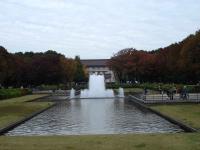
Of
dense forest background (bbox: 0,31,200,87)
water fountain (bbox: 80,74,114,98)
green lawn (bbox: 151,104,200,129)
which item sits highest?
dense forest background (bbox: 0,31,200,87)

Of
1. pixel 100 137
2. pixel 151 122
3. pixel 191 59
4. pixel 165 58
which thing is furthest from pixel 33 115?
pixel 165 58

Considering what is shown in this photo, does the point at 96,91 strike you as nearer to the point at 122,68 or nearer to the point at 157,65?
the point at 157,65

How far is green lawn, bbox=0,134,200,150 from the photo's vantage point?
12.8 m

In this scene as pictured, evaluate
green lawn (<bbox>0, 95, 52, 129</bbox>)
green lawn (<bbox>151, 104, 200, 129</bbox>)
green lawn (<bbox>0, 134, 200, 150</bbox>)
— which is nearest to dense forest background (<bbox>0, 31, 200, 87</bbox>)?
green lawn (<bbox>0, 95, 52, 129</bbox>)

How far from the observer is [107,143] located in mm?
13656

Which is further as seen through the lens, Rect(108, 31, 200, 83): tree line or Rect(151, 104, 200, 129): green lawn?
Rect(108, 31, 200, 83): tree line

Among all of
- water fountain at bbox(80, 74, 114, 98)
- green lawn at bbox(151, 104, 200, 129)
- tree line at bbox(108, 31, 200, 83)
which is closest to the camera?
green lawn at bbox(151, 104, 200, 129)

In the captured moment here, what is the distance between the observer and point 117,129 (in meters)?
20.0

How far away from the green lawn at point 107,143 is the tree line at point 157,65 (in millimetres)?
54235

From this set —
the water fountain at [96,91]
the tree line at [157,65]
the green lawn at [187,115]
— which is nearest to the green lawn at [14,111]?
the green lawn at [187,115]

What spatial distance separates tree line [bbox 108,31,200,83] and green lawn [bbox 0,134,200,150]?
54.2 metres

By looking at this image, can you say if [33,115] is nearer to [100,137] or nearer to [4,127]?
[4,127]

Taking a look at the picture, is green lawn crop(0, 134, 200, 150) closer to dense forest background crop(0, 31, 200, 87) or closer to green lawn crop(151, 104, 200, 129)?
green lawn crop(151, 104, 200, 129)

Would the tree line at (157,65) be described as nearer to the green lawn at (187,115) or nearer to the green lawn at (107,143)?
the green lawn at (187,115)
